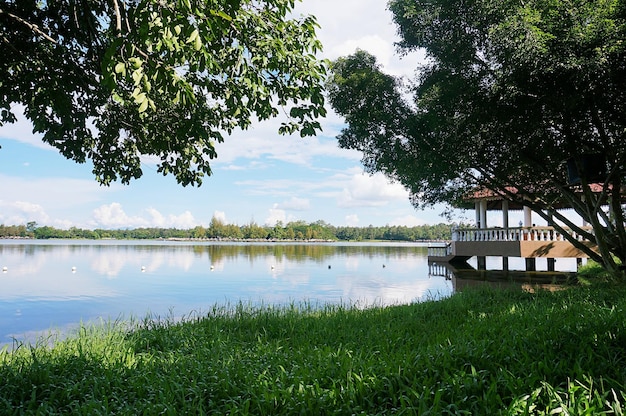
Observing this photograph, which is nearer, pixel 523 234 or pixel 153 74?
pixel 153 74

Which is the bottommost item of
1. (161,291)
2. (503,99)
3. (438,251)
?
(161,291)

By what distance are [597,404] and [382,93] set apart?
7.38 m

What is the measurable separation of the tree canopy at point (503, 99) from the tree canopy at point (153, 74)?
388 centimetres

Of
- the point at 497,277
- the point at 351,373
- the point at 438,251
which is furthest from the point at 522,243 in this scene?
the point at 351,373

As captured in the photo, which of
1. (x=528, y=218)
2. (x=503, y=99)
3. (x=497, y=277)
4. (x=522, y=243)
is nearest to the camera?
(x=503, y=99)

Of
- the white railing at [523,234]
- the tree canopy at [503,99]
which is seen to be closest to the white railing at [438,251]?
the white railing at [523,234]

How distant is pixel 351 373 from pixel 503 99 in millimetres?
6091

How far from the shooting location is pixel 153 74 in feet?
9.27

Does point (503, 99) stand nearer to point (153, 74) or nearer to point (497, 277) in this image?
point (153, 74)

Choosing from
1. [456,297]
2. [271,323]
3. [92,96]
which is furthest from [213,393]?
[456,297]

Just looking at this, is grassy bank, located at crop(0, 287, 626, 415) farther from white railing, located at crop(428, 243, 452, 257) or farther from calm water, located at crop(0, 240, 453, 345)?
white railing, located at crop(428, 243, 452, 257)

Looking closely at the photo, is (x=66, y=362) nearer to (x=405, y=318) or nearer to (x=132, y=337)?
(x=132, y=337)

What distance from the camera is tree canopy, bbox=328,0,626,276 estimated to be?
632 centimetres

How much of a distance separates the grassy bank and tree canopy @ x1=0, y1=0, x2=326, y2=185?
68.7 inches
